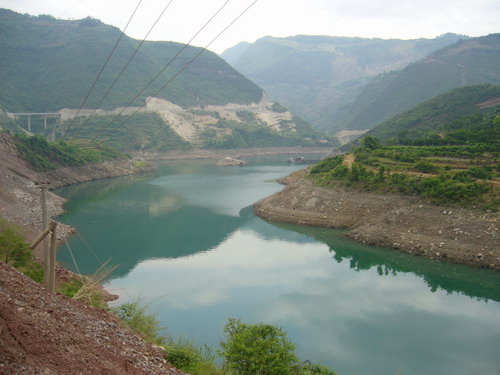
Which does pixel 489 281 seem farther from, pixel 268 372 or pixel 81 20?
pixel 81 20

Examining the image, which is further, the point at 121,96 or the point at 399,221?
the point at 121,96

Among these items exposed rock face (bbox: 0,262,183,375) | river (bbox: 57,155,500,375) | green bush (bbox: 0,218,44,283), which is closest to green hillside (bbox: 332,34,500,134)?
river (bbox: 57,155,500,375)

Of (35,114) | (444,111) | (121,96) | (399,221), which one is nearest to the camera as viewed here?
(399,221)

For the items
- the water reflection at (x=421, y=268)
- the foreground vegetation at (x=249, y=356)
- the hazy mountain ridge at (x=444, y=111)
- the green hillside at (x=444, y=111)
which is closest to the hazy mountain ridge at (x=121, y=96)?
the green hillside at (x=444, y=111)

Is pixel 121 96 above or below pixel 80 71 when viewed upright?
below

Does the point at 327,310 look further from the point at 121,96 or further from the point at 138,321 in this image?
the point at 121,96

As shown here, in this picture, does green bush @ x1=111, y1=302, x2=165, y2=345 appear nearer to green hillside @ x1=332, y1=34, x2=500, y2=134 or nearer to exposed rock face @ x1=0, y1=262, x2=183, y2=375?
exposed rock face @ x1=0, y1=262, x2=183, y2=375

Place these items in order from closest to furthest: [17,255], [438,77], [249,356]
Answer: [249,356]
[17,255]
[438,77]

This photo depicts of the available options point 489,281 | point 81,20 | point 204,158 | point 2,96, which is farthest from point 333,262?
point 81,20

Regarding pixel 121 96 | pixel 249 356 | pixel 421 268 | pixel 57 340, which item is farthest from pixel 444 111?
pixel 121 96
